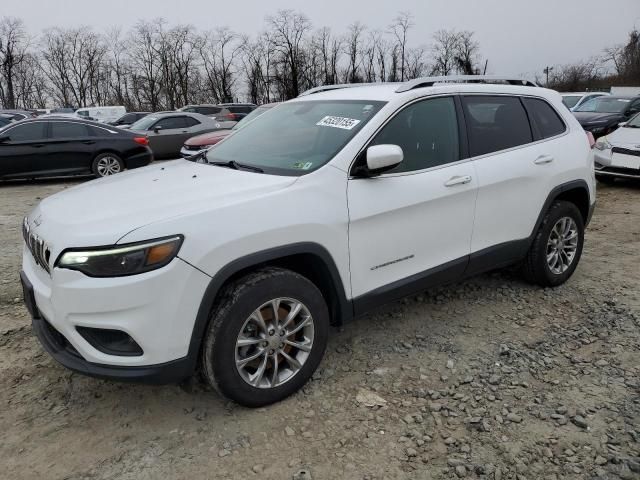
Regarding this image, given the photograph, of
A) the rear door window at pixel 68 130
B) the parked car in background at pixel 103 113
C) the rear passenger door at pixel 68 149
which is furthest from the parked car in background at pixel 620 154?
the parked car in background at pixel 103 113

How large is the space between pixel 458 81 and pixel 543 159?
938 millimetres

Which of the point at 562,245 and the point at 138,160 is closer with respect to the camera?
the point at 562,245

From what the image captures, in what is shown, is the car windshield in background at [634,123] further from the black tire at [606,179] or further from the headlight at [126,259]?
the headlight at [126,259]

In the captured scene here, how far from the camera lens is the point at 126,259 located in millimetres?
2359

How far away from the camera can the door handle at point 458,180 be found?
3.41m

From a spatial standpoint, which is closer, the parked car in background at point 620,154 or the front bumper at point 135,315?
the front bumper at point 135,315

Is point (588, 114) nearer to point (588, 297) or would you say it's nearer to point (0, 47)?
point (588, 297)

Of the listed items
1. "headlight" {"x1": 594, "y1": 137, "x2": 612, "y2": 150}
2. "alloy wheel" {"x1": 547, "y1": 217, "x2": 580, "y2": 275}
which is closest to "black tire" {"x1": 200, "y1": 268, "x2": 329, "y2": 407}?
"alloy wheel" {"x1": 547, "y1": 217, "x2": 580, "y2": 275}

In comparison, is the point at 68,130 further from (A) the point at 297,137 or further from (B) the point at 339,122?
(B) the point at 339,122

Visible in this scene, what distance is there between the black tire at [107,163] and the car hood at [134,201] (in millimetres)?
8667

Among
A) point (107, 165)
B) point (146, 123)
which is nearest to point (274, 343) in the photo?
point (107, 165)

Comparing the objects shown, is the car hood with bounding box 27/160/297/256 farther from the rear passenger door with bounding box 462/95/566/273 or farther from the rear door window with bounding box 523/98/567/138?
the rear door window with bounding box 523/98/567/138

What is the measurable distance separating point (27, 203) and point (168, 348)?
7.88 meters

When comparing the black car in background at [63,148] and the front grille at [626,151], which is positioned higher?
the black car in background at [63,148]
